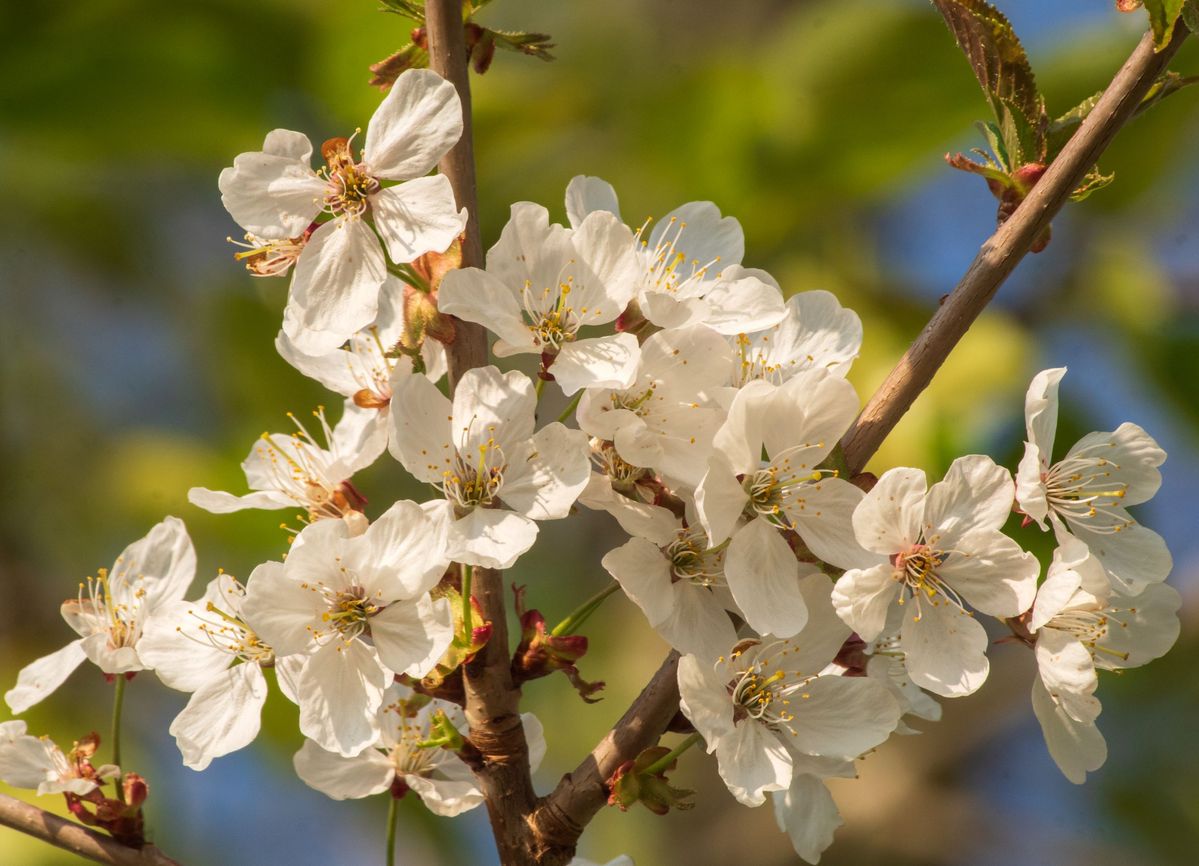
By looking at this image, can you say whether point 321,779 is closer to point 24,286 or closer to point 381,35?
point 381,35

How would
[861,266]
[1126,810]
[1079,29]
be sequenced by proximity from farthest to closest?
[1126,810]
[861,266]
[1079,29]

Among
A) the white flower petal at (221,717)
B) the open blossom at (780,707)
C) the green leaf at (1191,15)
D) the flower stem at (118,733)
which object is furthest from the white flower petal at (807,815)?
the green leaf at (1191,15)

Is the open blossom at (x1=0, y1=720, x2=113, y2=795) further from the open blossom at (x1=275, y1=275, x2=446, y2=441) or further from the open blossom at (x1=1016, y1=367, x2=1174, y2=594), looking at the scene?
the open blossom at (x1=1016, y1=367, x2=1174, y2=594)

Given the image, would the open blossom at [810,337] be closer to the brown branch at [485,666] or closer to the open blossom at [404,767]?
the brown branch at [485,666]

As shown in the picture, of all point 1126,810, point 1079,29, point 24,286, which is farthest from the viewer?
point 24,286

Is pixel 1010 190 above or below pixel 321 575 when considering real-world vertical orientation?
above

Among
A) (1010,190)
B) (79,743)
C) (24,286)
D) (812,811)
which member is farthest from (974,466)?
(24,286)

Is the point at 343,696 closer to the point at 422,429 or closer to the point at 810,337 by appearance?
the point at 422,429
